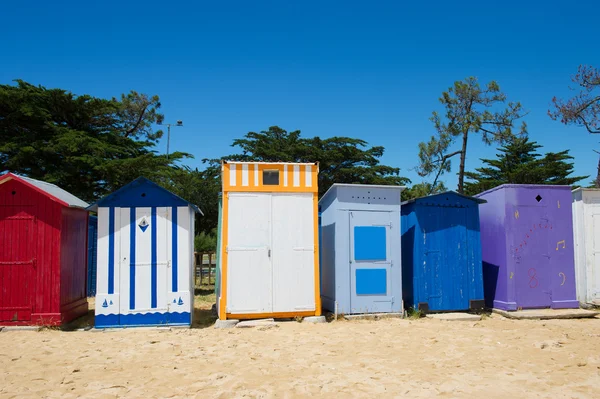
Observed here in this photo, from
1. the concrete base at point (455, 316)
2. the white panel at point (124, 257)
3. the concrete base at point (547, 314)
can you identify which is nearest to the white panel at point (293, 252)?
the concrete base at point (455, 316)

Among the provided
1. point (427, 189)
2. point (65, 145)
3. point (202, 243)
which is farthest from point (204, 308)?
point (427, 189)

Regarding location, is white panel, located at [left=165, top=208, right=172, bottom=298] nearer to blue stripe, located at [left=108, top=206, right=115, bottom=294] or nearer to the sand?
the sand

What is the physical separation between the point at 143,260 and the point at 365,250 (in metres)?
4.27

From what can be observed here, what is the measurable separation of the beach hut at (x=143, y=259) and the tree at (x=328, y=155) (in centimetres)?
2075

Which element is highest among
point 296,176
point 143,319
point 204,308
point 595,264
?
point 296,176

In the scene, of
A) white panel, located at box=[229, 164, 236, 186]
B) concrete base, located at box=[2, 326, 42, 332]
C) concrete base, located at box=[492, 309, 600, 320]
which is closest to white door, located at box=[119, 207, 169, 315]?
white panel, located at box=[229, 164, 236, 186]

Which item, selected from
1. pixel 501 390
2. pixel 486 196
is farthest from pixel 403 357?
pixel 486 196

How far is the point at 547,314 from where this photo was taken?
8719 mm

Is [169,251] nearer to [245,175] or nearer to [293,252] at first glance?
[245,175]

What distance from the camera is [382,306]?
8672 mm

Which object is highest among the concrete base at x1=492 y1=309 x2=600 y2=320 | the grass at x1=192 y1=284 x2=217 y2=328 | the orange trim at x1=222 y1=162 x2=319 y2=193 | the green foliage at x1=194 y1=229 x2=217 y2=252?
the orange trim at x1=222 y1=162 x2=319 y2=193

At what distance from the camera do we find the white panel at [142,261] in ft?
25.6

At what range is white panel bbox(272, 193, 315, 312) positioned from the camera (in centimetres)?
827

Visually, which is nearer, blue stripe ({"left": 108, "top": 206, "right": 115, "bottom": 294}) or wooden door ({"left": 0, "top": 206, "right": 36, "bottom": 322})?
wooden door ({"left": 0, "top": 206, "right": 36, "bottom": 322})
